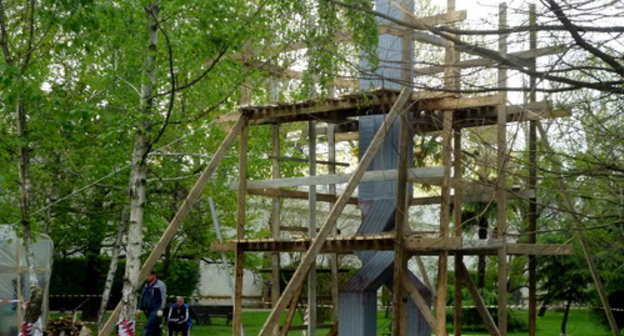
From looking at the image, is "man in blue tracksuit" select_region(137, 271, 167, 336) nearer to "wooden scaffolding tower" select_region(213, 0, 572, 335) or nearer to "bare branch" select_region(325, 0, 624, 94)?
"wooden scaffolding tower" select_region(213, 0, 572, 335)

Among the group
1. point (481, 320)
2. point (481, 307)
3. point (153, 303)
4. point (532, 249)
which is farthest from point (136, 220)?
point (481, 320)

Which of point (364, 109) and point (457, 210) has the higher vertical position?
point (364, 109)

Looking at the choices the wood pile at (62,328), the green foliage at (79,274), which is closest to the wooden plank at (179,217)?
the wood pile at (62,328)

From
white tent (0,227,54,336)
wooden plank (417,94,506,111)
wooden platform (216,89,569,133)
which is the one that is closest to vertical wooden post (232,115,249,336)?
wooden platform (216,89,569,133)

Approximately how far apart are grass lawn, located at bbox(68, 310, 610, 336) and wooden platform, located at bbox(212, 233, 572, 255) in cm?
648

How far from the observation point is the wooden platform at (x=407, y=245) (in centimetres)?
1405

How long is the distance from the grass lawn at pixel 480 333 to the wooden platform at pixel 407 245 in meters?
6.48

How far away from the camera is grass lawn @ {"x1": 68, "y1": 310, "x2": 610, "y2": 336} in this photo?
Result: 25797 mm

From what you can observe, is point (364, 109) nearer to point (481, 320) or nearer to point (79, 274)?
point (481, 320)

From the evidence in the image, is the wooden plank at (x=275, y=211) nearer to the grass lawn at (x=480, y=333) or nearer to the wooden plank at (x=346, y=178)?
the wooden plank at (x=346, y=178)

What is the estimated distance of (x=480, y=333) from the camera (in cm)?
2762

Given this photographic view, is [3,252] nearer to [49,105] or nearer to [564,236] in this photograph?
[49,105]

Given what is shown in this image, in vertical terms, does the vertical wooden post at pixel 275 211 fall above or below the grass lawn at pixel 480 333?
above

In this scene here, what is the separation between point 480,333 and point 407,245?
14278mm
